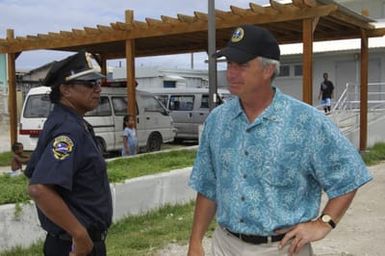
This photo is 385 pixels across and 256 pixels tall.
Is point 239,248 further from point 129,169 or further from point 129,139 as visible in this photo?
point 129,139

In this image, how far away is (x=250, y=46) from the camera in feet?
7.81

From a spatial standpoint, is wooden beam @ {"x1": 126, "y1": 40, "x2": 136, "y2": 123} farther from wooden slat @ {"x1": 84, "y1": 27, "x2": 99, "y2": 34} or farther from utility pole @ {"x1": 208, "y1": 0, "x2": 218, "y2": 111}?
utility pole @ {"x1": 208, "y1": 0, "x2": 218, "y2": 111}

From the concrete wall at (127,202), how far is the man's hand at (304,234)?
3911 millimetres

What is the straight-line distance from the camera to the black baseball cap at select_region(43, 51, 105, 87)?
2830mm

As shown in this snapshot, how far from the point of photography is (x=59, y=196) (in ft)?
8.55

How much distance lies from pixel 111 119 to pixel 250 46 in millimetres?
11637

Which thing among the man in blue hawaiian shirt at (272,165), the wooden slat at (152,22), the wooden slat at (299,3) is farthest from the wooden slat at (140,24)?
the man in blue hawaiian shirt at (272,165)

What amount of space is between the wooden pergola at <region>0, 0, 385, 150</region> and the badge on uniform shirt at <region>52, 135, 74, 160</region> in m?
7.83

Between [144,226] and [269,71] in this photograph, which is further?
[144,226]

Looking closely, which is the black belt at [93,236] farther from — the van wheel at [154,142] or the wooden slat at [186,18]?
the van wheel at [154,142]

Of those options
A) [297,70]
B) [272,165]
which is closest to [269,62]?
[272,165]

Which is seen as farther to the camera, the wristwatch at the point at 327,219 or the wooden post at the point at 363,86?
the wooden post at the point at 363,86

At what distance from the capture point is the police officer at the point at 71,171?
258cm

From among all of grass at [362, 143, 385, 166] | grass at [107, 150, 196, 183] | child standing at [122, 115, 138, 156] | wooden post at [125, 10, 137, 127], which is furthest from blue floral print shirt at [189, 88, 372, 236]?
wooden post at [125, 10, 137, 127]
